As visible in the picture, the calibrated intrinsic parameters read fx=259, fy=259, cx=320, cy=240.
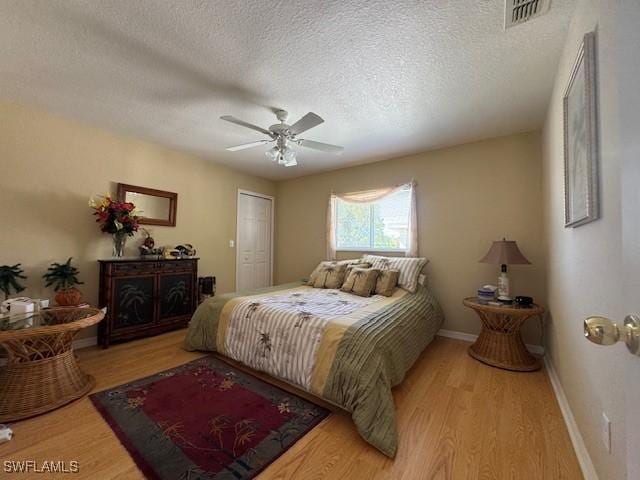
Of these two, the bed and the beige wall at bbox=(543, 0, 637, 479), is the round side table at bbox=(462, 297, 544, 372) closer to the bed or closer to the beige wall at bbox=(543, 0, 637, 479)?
the beige wall at bbox=(543, 0, 637, 479)

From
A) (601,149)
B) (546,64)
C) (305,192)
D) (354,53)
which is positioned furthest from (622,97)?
(305,192)

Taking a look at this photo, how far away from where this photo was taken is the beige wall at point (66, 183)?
2416 millimetres

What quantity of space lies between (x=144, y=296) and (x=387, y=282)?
280 cm

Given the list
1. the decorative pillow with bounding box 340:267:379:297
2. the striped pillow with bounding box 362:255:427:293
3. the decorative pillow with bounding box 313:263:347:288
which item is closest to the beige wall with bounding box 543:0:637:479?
the striped pillow with bounding box 362:255:427:293

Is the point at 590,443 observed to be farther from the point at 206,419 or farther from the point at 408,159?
the point at 408,159

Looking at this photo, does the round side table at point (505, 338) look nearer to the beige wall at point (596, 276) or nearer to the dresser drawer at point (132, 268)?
the beige wall at point (596, 276)

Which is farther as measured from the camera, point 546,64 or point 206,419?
point 546,64

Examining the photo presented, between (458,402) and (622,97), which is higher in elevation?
(622,97)

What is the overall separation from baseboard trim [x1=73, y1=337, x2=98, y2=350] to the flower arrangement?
93 centimetres

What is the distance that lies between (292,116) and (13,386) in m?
2.95

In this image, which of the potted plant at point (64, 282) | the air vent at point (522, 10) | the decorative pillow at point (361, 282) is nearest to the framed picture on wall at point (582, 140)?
the air vent at point (522, 10)

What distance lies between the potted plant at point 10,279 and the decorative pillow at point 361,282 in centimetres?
309

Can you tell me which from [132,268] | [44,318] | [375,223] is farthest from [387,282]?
[44,318]

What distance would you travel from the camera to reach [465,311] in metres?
3.14
